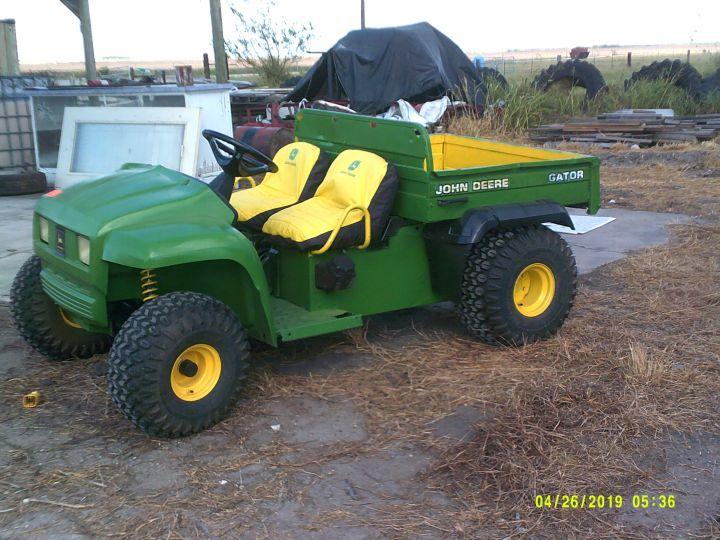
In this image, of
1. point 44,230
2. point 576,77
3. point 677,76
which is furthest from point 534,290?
point 576,77

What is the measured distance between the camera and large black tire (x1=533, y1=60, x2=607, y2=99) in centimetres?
1791

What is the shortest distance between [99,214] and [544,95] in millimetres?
13653

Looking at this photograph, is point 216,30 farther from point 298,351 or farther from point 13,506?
point 13,506

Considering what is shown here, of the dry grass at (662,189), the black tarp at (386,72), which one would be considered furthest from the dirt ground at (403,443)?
the black tarp at (386,72)

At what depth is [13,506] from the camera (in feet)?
10.7

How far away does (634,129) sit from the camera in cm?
1399

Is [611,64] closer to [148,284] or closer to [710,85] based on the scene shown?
[710,85]

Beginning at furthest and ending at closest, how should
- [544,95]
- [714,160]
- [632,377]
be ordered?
[544,95] → [714,160] → [632,377]

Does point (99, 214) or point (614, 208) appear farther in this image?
point (614, 208)

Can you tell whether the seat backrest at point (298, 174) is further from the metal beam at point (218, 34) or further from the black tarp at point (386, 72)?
the black tarp at point (386, 72)

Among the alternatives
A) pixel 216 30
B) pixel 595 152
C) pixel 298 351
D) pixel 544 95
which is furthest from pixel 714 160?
pixel 298 351

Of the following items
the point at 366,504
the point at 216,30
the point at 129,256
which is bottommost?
the point at 366,504
